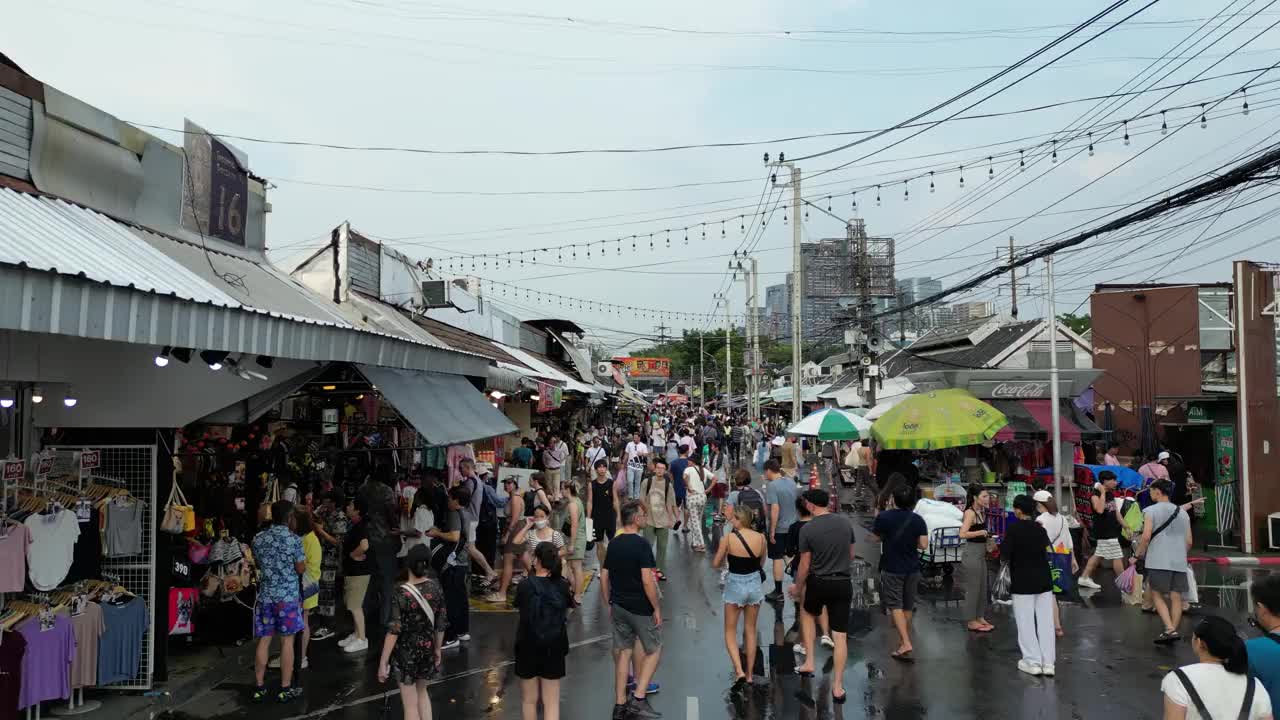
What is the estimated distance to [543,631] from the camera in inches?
227

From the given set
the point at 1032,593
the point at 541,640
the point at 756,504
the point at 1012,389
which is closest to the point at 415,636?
the point at 541,640

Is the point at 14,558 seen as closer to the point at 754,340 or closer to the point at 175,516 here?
the point at 175,516

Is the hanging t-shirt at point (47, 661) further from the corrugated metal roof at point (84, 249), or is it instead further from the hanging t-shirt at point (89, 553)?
the corrugated metal roof at point (84, 249)

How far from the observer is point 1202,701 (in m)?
3.79

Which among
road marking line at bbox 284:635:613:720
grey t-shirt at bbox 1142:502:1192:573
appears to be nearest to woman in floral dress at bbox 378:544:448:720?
road marking line at bbox 284:635:613:720

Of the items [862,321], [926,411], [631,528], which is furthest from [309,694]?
[862,321]

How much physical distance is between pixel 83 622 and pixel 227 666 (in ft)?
5.55

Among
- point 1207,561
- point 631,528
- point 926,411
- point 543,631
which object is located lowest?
point 1207,561

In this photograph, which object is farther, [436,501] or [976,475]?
[976,475]

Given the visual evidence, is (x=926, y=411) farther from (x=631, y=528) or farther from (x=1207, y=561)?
(x=631, y=528)

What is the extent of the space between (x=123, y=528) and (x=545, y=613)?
406 centimetres

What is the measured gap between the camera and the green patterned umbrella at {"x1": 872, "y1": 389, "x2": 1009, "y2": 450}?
13.2m

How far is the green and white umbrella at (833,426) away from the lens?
17.0 m

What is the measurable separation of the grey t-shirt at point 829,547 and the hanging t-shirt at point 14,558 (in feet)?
20.7
